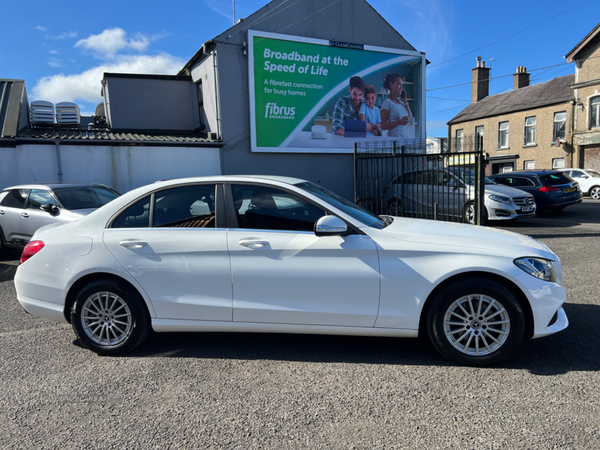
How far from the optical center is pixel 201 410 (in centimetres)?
301

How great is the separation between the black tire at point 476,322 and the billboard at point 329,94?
11026 millimetres

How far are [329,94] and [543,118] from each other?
2154 cm

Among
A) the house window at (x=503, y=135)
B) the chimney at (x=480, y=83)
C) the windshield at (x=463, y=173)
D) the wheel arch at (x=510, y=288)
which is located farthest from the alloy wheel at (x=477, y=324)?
the chimney at (x=480, y=83)

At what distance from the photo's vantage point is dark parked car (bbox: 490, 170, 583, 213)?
583 inches

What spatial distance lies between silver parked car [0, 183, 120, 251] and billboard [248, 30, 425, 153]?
244 inches

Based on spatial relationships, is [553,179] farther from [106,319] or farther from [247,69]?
[106,319]

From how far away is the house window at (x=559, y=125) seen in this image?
28266mm

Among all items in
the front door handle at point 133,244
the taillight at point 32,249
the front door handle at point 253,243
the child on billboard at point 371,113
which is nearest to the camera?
the front door handle at point 253,243

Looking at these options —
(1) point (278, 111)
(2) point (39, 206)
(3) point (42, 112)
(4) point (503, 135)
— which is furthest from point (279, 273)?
(4) point (503, 135)

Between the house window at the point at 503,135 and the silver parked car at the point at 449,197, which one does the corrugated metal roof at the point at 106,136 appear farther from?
the house window at the point at 503,135

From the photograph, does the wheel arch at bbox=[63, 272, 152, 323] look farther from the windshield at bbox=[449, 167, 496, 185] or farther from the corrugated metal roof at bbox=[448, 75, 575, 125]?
the corrugated metal roof at bbox=[448, 75, 575, 125]

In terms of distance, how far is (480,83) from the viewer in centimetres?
3600

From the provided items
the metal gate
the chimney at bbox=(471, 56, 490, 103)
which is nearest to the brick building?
the chimney at bbox=(471, 56, 490, 103)

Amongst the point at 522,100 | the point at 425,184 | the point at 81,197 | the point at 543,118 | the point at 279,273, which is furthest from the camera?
the point at 522,100
